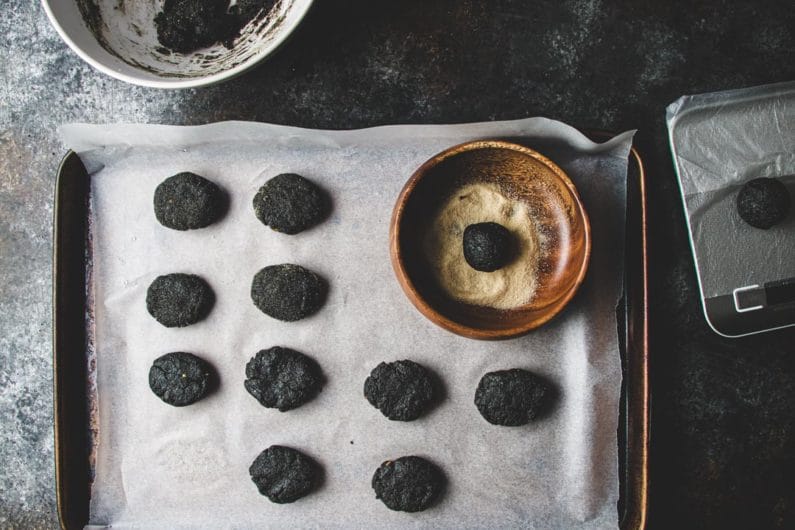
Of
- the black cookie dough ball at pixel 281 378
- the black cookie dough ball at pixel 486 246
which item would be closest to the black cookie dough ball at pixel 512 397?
the black cookie dough ball at pixel 486 246

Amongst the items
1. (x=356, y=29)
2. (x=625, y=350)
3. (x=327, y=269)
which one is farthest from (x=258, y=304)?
(x=625, y=350)

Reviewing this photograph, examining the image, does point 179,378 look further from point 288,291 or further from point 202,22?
point 202,22

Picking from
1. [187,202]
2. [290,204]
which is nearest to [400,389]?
[290,204]

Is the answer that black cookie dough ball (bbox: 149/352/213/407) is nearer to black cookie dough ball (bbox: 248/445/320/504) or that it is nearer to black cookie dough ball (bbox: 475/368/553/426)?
black cookie dough ball (bbox: 248/445/320/504)

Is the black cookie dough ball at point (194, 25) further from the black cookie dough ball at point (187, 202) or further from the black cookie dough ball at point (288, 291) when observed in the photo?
the black cookie dough ball at point (288, 291)

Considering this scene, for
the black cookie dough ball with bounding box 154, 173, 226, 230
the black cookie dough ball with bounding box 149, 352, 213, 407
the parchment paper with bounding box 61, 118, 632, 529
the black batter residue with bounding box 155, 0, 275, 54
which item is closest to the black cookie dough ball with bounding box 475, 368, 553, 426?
the parchment paper with bounding box 61, 118, 632, 529

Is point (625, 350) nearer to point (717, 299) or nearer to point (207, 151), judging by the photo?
point (717, 299)

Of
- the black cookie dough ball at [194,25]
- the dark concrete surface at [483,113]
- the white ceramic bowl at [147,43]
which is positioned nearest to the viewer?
the white ceramic bowl at [147,43]
